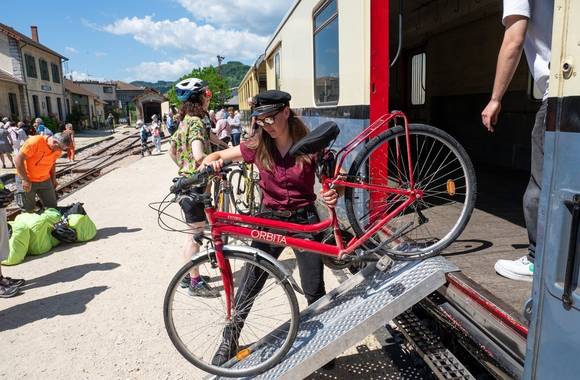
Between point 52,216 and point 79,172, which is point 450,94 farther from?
point 79,172

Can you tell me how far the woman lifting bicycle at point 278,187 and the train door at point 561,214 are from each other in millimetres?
1565

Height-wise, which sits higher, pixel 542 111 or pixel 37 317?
pixel 542 111

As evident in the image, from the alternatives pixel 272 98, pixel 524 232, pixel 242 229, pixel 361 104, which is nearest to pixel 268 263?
pixel 242 229

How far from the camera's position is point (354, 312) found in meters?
2.75

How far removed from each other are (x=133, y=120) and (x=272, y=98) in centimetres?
7780

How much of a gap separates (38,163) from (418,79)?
796 centimetres

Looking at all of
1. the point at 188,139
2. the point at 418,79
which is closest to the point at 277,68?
the point at 418,79

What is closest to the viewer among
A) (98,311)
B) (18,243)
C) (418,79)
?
(98,311)

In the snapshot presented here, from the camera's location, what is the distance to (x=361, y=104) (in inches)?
152

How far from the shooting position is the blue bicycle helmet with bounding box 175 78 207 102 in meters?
4.42

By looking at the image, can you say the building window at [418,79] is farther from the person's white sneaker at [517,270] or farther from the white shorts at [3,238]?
the white shorts at [3,238]

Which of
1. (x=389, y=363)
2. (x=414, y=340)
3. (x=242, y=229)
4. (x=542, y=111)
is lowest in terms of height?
(x=389, y=363)

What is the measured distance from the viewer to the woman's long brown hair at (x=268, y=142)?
301cm

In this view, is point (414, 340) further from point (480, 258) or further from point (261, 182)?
point (261, 182)
